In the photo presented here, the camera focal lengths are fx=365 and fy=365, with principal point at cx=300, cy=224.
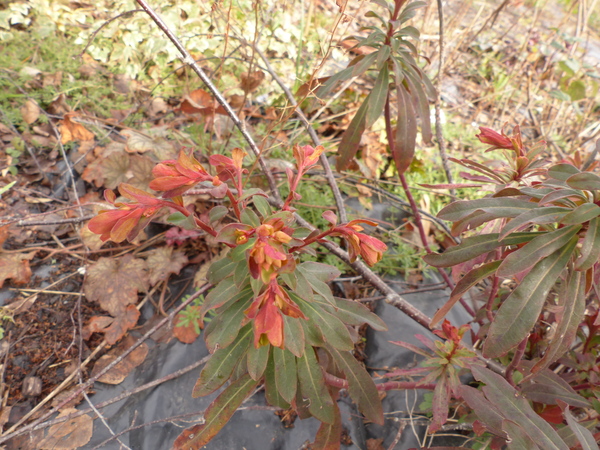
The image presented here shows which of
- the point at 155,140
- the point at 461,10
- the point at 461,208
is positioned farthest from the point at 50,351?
the point at 461,10

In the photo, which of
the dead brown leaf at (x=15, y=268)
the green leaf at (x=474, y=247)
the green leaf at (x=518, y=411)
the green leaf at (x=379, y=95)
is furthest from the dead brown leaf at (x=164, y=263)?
the green leaf at (x=518, y=411)

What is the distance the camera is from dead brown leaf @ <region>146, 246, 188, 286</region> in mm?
1740

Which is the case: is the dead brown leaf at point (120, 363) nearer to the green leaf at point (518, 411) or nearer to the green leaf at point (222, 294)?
the green leaf at point (222, 294)

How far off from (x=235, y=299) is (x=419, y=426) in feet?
3.25

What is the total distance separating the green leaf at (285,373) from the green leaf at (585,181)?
86 cm

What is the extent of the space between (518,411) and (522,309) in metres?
0.36

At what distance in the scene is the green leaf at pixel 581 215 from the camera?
0.84 metres

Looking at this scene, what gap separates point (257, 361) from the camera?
1020 mm

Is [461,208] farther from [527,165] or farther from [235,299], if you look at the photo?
[235,299]

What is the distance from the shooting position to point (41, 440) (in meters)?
1.30

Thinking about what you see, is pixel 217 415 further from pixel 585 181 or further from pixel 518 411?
pixel 585 181

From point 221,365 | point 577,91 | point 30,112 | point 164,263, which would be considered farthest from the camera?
point 577,91

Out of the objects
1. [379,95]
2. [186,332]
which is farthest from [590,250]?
[186,332]

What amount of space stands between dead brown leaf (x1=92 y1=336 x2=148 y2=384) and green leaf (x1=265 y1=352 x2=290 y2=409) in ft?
2.34
